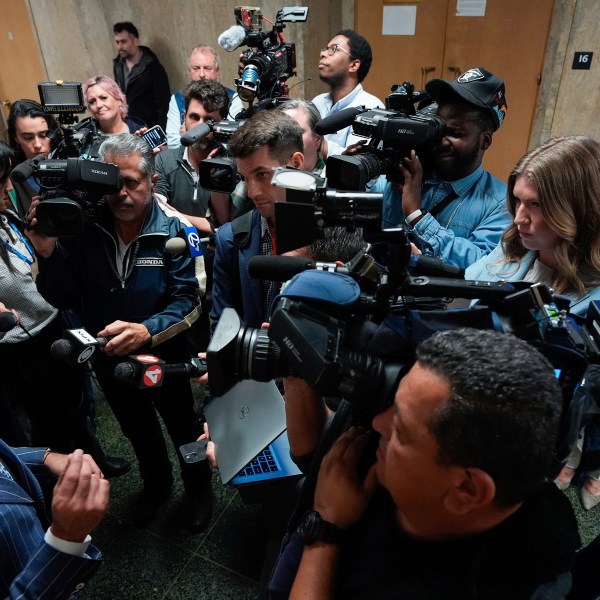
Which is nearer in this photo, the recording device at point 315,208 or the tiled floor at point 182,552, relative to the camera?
the recording device at point 315,208

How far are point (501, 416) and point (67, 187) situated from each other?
150 cm

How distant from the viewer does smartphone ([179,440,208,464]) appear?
1.42m

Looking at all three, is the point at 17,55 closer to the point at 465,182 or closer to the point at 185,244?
the point at 185,244

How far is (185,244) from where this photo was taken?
1.87 m

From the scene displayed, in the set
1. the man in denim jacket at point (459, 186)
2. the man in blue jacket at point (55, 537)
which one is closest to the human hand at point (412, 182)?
the man in denim jacket at point (459, 186)

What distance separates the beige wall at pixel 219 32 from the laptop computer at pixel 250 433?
3497 millimetres

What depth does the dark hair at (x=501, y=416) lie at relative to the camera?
664 millimetres

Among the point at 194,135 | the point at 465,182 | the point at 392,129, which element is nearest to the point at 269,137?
the point at 392,129

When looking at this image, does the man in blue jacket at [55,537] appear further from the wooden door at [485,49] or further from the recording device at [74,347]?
the wooden door at [485,49]

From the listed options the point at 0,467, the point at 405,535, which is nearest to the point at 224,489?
the point at 0,467

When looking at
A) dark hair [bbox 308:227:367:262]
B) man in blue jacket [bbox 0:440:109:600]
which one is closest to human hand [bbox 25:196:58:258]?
man in blue jacket [bbox 0:440:109:600]

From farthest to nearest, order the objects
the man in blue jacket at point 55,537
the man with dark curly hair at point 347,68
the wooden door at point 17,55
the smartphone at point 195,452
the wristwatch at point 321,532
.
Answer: the wooden door at point 17,55 → the man with dark curly hair at point 347,68 → the smartphone at point 195,452 → the man in blue jacket at point 55,537 → the wristwatch at point 321,532

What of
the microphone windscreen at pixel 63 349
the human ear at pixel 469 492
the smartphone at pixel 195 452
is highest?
the human ear at pixel 469 492

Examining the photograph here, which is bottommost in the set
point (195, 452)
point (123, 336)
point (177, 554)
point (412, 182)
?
point (177, 554)
